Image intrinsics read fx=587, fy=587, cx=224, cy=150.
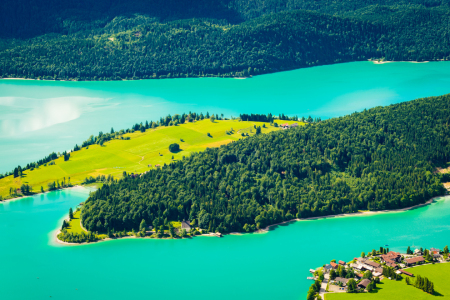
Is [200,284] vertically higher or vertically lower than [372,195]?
lower

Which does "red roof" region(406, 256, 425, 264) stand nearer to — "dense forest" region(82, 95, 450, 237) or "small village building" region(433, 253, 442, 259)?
"small village building" region(433, 253, 442, 259)

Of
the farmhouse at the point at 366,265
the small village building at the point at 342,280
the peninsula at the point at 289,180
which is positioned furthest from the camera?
the peninsula at the point at 289,180

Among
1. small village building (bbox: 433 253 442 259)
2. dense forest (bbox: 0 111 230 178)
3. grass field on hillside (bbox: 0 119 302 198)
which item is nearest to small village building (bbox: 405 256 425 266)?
small village building (bbox: 433 253 442 259)

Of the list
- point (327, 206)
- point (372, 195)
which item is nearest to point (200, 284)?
point (327, 206)

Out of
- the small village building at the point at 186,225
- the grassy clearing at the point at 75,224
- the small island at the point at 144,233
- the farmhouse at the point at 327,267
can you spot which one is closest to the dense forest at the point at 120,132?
the grassy clearing at the point at 75,224

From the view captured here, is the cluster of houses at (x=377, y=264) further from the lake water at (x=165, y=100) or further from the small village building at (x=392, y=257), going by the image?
the lake water at (x=165, y=100)

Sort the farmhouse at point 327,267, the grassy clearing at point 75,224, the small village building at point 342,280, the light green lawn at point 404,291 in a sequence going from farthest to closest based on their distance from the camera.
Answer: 1. the grassy clearing at point 75,224
2. the farmhouse at point 327,267
3. the small village building at point 342,280
4. the light green lawn at point 404,291

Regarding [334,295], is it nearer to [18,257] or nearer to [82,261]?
→ [82,261]
